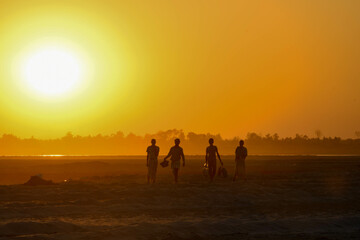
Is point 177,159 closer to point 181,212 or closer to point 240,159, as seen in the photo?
point 240,159

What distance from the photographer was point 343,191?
23.6 meters

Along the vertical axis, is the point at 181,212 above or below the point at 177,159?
below

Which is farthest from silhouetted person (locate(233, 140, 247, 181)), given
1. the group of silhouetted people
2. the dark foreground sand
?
the dark foreground sand

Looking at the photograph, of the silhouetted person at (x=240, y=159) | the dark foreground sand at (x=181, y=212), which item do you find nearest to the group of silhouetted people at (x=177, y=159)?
the silhouetted person at (x=240, y=159)

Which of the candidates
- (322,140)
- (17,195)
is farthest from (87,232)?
(322,140)

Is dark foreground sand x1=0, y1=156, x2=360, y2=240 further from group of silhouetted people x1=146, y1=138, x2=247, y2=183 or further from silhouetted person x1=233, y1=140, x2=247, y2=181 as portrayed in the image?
silhouetted person x1=233, y1=140, x2=247, y2=181

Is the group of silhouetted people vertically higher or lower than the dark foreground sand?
higher

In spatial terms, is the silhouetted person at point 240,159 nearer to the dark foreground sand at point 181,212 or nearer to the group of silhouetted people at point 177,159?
the group of silhouetted people at point 177,159

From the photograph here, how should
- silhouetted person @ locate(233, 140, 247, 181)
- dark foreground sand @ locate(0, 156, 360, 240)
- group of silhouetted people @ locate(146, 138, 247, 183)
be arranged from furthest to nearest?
silhouetted person @ locate(233, 140, 247, 181)
group of silhouetted people @ locate(146, 138, 247, 183)
dark foreground sand @ locate(0, 156, 360, 240)

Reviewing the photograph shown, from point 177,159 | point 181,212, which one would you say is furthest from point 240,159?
point 181,212

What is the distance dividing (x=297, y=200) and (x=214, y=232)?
688 centimetres

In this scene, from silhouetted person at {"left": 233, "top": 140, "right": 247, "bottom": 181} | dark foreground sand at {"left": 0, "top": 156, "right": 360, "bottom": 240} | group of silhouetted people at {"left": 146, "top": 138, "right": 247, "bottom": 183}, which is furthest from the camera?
silhouetted person at {"left": 233, "top": 140, "right": 247, "bottom": 181}

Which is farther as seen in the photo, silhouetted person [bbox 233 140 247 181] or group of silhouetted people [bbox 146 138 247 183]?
silhouetted person [bbox 233 140 247 181]

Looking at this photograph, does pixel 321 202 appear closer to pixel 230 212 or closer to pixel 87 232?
pixel 230 212
